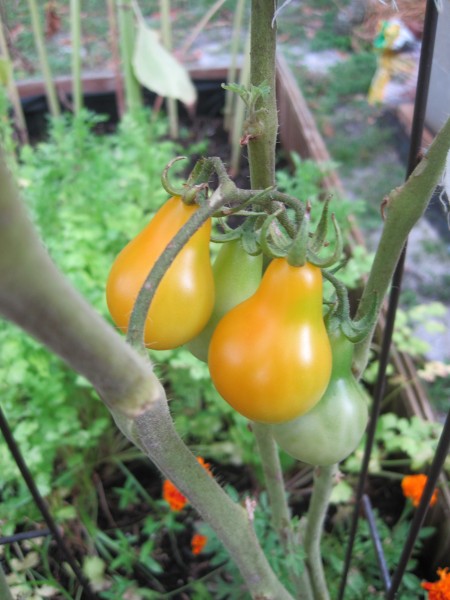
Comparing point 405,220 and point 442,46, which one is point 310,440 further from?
point 442,46

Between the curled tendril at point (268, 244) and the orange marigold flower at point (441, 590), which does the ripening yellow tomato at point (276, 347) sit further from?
the orange marigold flower at point (441, 590)

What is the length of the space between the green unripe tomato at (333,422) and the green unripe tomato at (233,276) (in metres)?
0.08

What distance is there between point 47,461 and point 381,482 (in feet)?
2.25

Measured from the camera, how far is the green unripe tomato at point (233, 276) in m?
0.43

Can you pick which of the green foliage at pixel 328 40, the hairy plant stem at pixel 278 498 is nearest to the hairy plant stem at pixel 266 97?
the hairy plant stem at pixel 278 498

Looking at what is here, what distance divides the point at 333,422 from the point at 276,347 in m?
0.10

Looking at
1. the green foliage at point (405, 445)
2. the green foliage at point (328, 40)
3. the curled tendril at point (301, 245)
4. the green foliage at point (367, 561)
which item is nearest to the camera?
the curled tendril at point (301, 245)

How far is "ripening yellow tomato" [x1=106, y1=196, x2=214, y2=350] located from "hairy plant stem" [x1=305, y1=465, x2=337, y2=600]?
0.93 ft

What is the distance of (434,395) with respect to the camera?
1453 mm

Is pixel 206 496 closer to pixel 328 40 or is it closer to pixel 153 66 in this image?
pixel 153 66

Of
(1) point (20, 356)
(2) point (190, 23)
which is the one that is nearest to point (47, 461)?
(1) point (20, 356)

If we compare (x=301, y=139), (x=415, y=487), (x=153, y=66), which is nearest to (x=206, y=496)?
(x=415, y=487)

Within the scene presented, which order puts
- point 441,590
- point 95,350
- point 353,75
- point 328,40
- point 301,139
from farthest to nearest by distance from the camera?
point 328,40 < point 353,75 < point 301,139 < point 441,590 < point 95,350

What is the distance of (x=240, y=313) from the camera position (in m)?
0.40
